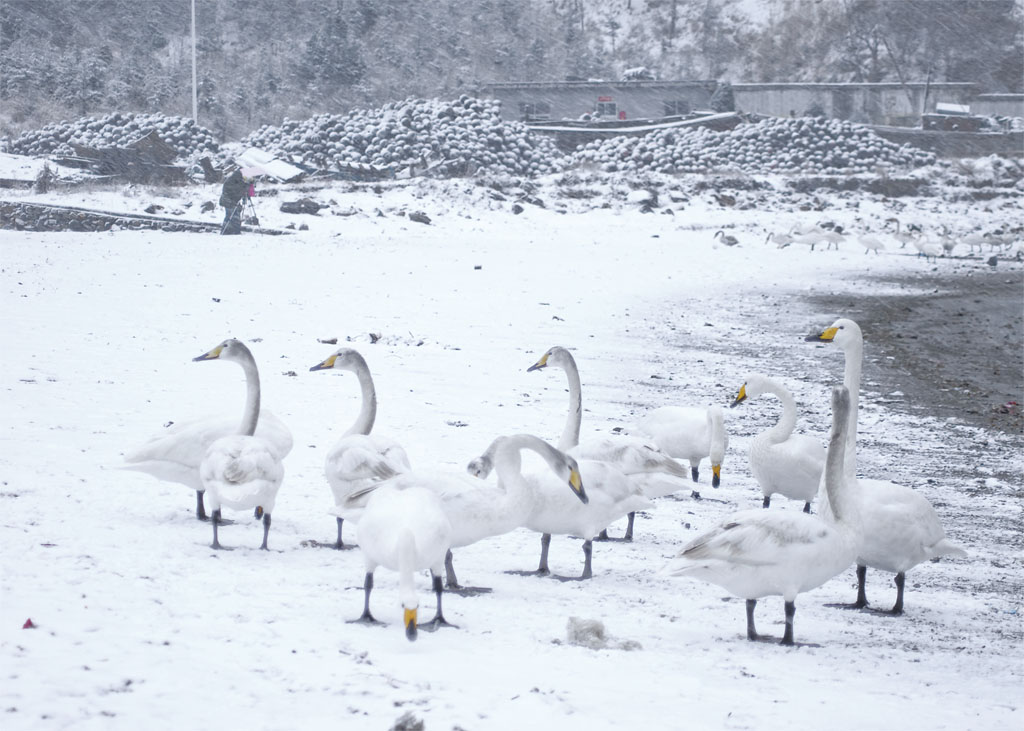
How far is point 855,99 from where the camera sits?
189 feet

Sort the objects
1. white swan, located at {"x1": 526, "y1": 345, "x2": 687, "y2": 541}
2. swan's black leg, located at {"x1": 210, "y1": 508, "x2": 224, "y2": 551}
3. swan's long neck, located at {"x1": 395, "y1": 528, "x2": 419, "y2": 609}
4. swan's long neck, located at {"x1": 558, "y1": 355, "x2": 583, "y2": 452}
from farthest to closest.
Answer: swan's long neck, located at {"x1": 558, "y1": 355, "x2": 583, "y2": 452}
white swan, located at {"x1": 526, "y1": 345, "x2": 687, "y2": 541}
swan's black leg, located at {"x1": 210, "y1": 508, "x2": 224, "y2": 551}
swan's long neck, located at {"x1": 395, "y1": 528, "x2": 419, "y2": 609}

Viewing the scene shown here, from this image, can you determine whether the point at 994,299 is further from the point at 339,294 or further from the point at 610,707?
the point at 610,707

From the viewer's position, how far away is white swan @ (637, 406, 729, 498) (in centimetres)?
775

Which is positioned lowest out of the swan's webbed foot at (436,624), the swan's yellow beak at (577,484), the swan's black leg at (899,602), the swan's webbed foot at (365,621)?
the swan's black leg at (899,602)

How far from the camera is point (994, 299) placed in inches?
820

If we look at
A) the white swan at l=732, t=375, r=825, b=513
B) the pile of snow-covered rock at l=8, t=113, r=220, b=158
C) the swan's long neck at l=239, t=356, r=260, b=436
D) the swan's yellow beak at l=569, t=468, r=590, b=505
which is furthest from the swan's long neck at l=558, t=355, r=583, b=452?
the pile of snow-covered rock at l=8, t=113, r=220, b=158

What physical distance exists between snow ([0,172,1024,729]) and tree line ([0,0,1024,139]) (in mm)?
43055

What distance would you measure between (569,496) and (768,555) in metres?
1.22

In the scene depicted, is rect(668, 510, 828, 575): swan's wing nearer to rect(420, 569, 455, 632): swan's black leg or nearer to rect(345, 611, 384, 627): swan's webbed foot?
rect(420, 569, 455, 632): swan's black leg

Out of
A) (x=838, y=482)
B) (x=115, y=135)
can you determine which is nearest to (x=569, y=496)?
(x=838, y=482)

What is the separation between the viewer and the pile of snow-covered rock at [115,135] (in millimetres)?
33500

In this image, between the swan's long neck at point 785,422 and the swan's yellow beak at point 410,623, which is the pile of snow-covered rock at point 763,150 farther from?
the swan's yellow beak at point 410,623

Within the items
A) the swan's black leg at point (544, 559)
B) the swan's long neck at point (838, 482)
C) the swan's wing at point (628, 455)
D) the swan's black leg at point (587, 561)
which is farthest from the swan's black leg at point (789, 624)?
the swan's wing at point (628, 455)

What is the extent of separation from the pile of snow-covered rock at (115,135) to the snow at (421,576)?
17271 millimetres
